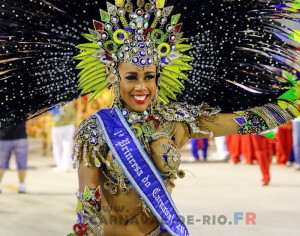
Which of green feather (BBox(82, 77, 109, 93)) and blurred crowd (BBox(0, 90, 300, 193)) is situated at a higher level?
green feather (BBox(82, 77, 109, 93))

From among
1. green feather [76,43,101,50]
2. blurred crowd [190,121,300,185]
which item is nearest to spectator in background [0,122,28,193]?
blurred crowd [190,121,300,185]

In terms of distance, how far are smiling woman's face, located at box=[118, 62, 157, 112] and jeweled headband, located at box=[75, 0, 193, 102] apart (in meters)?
0.03

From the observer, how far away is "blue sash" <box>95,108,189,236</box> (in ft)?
10.6

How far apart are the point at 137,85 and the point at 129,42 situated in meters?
0.22

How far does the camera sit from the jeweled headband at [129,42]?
3.29 metres

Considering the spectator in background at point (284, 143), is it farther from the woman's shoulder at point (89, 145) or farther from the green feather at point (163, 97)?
the woman's shoulder at point (89, 145)

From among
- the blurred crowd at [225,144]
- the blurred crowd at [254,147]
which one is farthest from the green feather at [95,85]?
the blurred crowd at [254,147]

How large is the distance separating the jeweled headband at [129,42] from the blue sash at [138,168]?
24 centimetres

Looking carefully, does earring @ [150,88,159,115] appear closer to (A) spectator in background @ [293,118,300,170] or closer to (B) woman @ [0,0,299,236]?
(B) woman @ [0,0,299,236]

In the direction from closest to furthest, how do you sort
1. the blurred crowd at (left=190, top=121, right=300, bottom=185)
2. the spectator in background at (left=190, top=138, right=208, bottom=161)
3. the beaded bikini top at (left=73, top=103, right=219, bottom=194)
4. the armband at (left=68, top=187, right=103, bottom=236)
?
the armband at (left=68, top=187, right=103, bottom=236) → the beaded bikini top at (left=73, top=103, right=219, bottom=194) → the blurred crowd at (left=190, top=121, right=300, bottom=185) → the spectator in background at (left=190, top=138, right=208, bottom=161)

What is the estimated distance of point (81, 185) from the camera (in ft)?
10.3

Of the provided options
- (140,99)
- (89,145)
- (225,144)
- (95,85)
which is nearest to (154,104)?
(140,99)

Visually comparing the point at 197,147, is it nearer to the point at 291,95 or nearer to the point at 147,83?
the point at 291,95

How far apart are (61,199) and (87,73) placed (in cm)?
611
